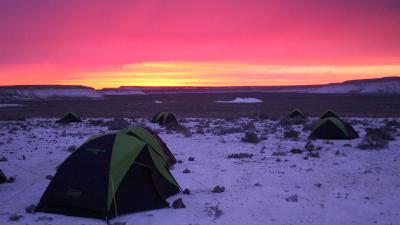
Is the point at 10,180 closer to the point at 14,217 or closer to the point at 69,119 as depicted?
the point at 14,217

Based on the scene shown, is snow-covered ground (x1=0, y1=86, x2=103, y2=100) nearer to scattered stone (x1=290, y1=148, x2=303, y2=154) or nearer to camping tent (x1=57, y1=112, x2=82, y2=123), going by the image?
camping tent (x1=57, y1=112, x2=82, y2=123)

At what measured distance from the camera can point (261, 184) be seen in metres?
11.2

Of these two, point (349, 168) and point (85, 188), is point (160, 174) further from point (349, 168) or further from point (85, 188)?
point (349, 168)

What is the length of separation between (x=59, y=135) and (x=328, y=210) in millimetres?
16941

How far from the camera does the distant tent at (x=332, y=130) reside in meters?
19.9

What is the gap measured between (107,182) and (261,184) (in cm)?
416

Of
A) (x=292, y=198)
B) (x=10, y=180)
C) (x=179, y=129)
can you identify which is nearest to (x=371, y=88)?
(x=179, y=129)

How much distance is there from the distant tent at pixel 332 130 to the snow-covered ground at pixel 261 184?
70 cm

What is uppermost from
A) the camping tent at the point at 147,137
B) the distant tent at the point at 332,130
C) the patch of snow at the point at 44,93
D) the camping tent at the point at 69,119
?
the camping tent at the point at 147,137

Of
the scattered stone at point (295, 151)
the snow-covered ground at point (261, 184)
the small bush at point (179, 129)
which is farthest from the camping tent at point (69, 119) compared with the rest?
the scattered stone at point (295, 151)

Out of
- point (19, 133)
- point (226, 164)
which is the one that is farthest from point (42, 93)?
point (226, 164)

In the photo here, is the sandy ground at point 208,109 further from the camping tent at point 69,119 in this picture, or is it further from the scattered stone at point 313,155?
the scattered stone at point 313,155

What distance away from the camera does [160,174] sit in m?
9.84

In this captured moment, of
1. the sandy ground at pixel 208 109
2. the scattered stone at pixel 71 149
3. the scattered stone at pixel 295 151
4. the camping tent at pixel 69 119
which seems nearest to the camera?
the scattered stone at pixel 295 151
